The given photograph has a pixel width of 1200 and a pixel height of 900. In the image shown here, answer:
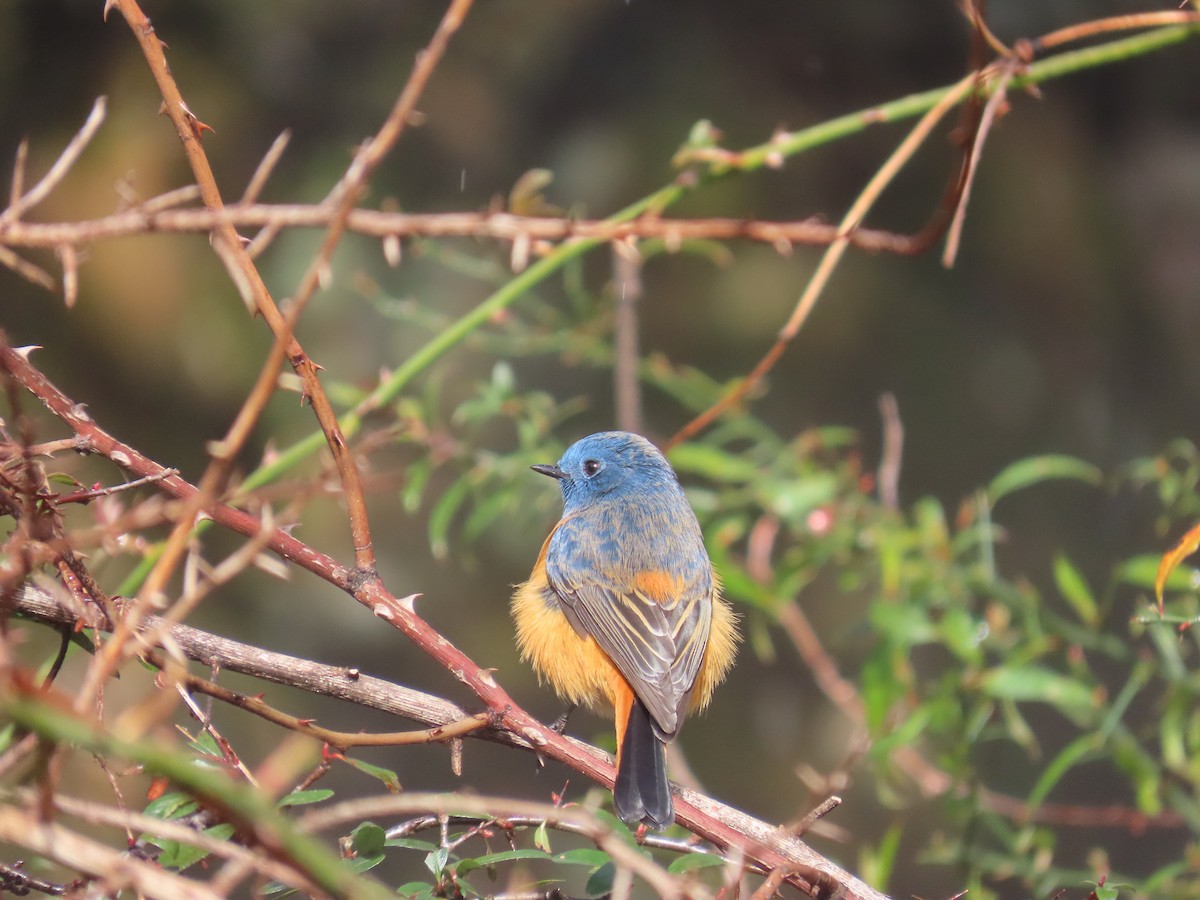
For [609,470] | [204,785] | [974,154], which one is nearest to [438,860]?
[204,785]

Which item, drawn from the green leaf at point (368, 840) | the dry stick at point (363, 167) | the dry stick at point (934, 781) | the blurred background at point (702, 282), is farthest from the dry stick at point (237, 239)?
the blurred background at point (702, 282)

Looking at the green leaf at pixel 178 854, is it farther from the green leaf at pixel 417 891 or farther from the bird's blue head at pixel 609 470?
the bird's blue head at pixel 609 470

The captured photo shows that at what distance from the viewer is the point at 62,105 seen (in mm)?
5465

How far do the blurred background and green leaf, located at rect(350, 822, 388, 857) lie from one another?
12.9ft

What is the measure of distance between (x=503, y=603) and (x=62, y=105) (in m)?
2.96

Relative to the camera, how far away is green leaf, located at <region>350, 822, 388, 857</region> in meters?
1.55

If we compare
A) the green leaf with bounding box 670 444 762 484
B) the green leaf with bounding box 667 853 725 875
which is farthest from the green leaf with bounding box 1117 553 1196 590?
the green leaf with bounding box 667 853 725 875

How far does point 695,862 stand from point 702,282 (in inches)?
177

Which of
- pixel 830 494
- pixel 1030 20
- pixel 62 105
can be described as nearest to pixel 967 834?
pixel 830 494

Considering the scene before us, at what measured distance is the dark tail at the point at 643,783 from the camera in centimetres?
241

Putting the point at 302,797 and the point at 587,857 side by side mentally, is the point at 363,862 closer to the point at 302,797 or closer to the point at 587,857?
the point at 302,797

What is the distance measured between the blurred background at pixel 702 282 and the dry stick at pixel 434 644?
3.67m

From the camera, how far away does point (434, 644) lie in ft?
6.05

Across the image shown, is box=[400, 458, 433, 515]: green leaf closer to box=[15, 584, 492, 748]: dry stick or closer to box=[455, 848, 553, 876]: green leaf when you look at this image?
box=[15, 584, 492, 748]: dry stick
